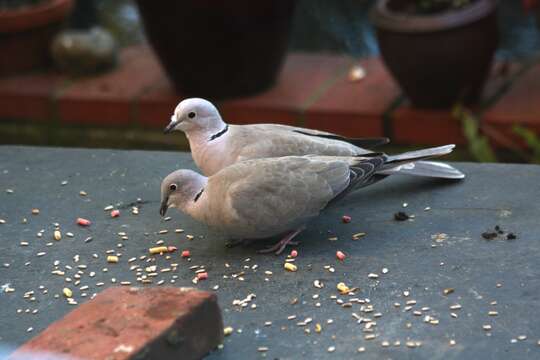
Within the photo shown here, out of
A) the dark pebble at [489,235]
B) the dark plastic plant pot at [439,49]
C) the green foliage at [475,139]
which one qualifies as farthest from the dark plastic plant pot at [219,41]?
the dark pebble at [489,235]

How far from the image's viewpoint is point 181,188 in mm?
2375

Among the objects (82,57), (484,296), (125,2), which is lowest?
(484,296)

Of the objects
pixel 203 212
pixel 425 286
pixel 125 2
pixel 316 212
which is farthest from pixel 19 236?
pixel 125 2

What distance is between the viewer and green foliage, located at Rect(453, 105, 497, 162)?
382 centimetres

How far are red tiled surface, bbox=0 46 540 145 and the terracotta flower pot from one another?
10 centimetres

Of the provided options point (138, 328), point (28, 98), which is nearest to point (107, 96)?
point (28, 98)

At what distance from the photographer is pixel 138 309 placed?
1843 millimetres

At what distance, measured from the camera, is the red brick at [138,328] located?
1740mm

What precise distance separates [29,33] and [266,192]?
3.09 metres

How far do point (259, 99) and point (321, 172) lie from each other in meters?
2.23

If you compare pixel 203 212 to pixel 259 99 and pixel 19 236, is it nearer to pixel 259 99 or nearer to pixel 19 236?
pixel 19 236

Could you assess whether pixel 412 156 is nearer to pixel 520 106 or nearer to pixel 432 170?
pixel 432 170

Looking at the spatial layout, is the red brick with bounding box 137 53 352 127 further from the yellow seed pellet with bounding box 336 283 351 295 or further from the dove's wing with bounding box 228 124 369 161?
the yellow seed pellet with bounding box 336 283 351 295

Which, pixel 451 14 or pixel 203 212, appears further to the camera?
pixel 451 14
